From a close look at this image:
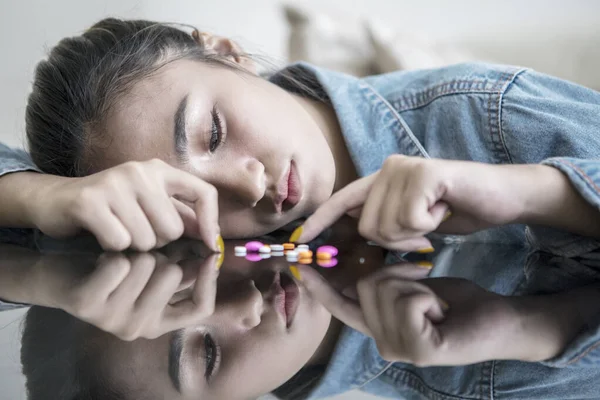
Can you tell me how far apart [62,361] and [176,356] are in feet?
0.23

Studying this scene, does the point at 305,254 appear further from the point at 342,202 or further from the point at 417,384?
the point at 417,384

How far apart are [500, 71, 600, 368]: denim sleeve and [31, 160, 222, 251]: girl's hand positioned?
Result: 0.43 metres

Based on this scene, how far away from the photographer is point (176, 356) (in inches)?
15.2

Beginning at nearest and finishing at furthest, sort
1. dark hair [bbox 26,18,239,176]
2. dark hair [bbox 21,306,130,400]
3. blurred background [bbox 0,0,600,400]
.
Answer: dark hair [bbox 21,306,130,400] < dark hair [bbox 26,18,239,176] < blurred background [bbox 0,0,600,400]

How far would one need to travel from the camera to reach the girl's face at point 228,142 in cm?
91

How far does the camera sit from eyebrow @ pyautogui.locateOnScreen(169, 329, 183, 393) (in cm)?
35

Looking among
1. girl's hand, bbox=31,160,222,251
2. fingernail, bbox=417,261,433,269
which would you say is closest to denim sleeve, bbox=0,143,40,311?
girl's hand, bbox=31,160,222,251

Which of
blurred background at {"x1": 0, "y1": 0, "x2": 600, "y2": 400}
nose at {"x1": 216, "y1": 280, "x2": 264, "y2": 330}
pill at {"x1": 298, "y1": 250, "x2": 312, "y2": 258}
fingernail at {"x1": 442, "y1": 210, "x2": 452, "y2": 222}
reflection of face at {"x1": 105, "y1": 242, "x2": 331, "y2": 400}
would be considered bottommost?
blurred background at {"x1": 0, "y1": 0, "x2": 600, "y2": 400}

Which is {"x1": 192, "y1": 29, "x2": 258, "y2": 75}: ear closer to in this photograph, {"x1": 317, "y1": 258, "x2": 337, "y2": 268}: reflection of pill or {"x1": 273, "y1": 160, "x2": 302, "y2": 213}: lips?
{"x1": 273, "y1": 160, "x2": 302, "y2": 213}: lips

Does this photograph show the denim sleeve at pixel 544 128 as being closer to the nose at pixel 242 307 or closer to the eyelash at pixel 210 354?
the nose at pixel 242 307

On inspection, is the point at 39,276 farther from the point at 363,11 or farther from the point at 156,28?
the point at 363,11

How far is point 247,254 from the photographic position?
853 millimetres

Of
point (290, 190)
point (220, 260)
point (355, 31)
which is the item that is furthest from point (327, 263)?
point (355, 31)

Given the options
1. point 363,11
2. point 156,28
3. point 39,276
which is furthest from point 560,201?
point 363,11
